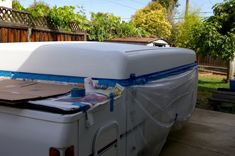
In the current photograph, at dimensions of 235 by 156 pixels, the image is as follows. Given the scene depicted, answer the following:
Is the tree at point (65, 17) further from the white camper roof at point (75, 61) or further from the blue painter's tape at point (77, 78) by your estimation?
the blue painter's tape at point (77, 78)

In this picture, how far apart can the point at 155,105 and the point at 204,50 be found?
11.3 m

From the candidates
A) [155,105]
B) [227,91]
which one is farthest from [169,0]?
[155,105]

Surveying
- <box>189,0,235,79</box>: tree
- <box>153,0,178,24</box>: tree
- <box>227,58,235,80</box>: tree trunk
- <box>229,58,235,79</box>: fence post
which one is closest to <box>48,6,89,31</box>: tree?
<box>189,0,235,79</box>: tree

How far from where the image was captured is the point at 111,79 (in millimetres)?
2459

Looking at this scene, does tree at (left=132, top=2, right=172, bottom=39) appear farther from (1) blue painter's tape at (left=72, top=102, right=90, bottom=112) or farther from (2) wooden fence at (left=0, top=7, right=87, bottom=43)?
(1) blue painter's tape at (left=72, top=102, right=90, bottom=112)

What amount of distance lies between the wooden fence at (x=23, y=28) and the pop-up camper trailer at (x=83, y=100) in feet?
13.6

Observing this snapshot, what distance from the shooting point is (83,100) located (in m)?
2.03

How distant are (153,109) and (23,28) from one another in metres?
5.13

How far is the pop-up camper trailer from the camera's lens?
182 centimetres

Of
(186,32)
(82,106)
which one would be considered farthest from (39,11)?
(186,32)

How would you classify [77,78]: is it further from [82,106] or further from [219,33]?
[219,33]

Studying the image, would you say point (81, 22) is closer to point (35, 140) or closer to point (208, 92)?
point (208, 92)

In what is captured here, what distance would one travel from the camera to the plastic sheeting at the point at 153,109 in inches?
104

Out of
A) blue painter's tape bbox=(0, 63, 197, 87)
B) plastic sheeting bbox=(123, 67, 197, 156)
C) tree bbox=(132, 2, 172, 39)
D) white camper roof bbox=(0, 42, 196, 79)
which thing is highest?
tree bbox=(132, 2, 172, 39)
